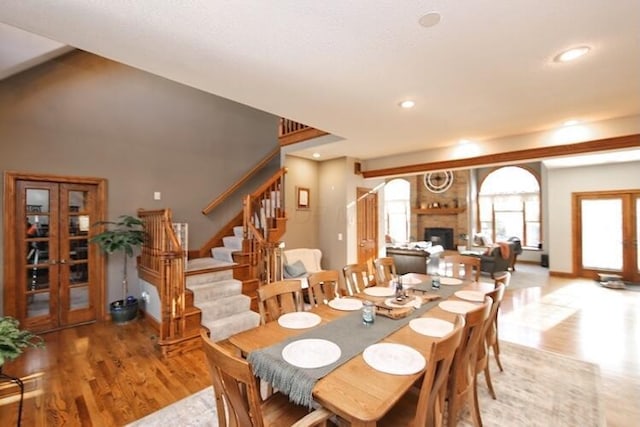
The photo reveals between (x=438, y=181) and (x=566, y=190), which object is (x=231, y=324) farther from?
(x=438, y=181)

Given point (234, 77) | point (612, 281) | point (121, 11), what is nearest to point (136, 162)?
point (234, 77)

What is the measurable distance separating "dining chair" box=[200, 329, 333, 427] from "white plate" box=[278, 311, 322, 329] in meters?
0.53

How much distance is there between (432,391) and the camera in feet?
4.41

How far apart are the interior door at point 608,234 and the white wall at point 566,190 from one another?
0.18 m

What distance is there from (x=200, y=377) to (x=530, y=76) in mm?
4068

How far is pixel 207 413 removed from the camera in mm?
2191

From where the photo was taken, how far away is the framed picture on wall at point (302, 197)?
18.4 feet

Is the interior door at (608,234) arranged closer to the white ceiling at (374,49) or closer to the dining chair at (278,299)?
the white ceiling at (374,49)

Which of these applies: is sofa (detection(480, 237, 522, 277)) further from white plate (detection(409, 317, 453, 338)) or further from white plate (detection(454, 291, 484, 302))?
white plate (detection(409, 317, 453, 338))

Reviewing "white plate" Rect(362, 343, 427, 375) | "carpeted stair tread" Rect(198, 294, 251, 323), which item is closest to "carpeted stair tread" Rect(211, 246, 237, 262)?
"carpeted stair tread" Rect(198, 294, 251, 323)

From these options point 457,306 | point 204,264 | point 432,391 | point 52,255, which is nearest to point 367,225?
point 204,264

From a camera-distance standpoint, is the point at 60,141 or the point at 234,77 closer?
the point at 234,77

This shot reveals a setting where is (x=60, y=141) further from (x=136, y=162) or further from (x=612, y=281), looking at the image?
(x=612, y=281)

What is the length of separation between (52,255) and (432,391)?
507 centimetres
